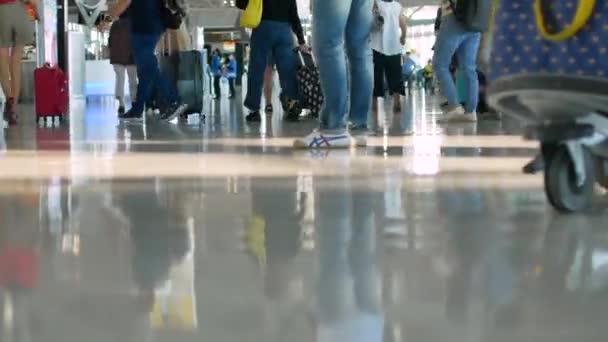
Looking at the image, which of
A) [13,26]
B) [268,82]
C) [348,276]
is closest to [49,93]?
[13,26]

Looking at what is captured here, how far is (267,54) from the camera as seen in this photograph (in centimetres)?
778

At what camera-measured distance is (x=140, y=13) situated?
293 inches

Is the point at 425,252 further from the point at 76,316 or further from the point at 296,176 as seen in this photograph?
the point at 296,176

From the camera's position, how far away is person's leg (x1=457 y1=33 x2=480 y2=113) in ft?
23.6

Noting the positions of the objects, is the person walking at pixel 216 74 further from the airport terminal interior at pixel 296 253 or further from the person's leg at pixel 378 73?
the airport terminal interior at pixel 296 253

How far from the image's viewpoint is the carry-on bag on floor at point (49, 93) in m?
7.70

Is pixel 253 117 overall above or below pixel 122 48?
below

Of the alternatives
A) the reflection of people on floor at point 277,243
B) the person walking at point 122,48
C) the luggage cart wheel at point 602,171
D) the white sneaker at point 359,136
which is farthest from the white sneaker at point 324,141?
the person walking at point 122,48

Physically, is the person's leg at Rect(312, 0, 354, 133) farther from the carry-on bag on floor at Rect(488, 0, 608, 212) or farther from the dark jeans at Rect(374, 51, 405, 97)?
the dark jeans at Rect(374, 51, 405, 97)

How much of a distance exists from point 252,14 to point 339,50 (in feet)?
8.64

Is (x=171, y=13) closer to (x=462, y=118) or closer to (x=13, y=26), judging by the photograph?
(x=13, y=26)

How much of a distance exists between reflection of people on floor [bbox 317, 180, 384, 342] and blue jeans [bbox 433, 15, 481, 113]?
15.1ft

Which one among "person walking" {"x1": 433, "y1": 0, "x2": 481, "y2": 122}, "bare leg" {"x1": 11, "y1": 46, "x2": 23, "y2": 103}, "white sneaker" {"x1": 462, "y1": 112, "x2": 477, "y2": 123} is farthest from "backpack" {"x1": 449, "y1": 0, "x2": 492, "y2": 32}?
"bare leg" {"x1": 11, "y1": 46, "x2": 23, "y2": 103}

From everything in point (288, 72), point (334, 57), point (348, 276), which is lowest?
point (348, 276)
